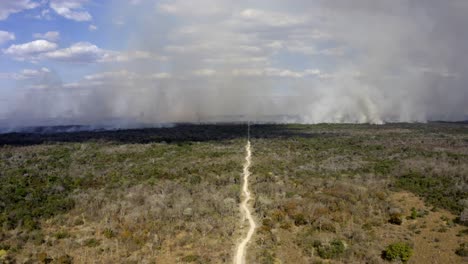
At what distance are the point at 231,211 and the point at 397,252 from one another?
14.4m

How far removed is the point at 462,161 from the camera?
58438 millimetres

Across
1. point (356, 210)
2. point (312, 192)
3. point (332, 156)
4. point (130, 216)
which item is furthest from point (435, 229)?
point (332, 156)

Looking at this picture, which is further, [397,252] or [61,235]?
[61,235]

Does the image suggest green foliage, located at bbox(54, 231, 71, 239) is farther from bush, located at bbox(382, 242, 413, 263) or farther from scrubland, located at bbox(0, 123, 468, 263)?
bush, located at bbox(382, 242, 413, 263)

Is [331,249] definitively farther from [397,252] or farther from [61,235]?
[61,235]

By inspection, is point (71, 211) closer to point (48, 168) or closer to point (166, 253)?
point (166, 253)

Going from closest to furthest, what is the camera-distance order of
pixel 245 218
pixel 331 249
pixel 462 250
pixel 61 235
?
pixel 462 250
pixel 331 249
pixel 61 235
pixel 245 218

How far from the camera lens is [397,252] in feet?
82.7

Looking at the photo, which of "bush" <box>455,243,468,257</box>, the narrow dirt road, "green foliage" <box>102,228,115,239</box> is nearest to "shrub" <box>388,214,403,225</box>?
"bush" <box>455,243,468,257</box>

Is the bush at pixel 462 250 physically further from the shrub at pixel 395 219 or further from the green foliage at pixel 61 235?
the green foliage at pixel 61 235

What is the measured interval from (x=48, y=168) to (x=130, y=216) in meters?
35.9

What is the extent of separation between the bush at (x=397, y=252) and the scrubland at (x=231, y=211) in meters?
0.06

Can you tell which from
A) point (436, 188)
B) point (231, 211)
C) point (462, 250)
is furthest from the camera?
point (436, 188)

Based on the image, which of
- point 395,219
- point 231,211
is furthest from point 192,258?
point 395,219
